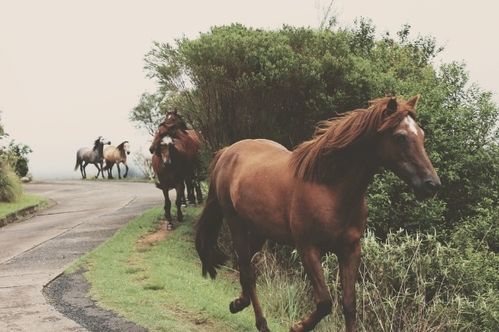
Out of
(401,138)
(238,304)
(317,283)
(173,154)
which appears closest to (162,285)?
(238,304)

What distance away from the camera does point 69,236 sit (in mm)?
11828

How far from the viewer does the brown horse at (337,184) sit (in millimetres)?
4355

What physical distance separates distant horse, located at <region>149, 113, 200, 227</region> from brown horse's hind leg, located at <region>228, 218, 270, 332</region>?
5.92 metres

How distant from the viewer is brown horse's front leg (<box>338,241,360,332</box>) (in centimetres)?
464

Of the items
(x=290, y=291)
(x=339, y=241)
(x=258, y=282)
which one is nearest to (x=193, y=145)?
(x=258, y=282)

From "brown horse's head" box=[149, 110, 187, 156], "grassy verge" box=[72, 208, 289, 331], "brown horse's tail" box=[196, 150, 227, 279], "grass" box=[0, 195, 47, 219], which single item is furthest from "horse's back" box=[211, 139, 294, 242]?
"grass" box=[0, 195, 47, 219]

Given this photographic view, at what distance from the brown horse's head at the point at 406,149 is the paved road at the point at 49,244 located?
3.51 m

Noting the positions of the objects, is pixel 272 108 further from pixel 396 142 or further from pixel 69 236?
pixel 396 142

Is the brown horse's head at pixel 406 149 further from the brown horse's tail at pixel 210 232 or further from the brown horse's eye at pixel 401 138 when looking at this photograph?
the brown horse's tail at pixel 210 232

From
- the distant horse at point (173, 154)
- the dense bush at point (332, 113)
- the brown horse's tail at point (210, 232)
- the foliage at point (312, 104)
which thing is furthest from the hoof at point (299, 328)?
the distant horse at point (173, 154)

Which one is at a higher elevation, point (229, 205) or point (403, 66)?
point (403, 66)

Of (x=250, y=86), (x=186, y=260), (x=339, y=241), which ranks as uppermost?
(x=250, y=86)

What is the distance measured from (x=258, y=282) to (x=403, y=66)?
45.3 ft

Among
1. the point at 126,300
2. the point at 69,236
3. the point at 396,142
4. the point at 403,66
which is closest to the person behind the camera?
the point at 396,142
